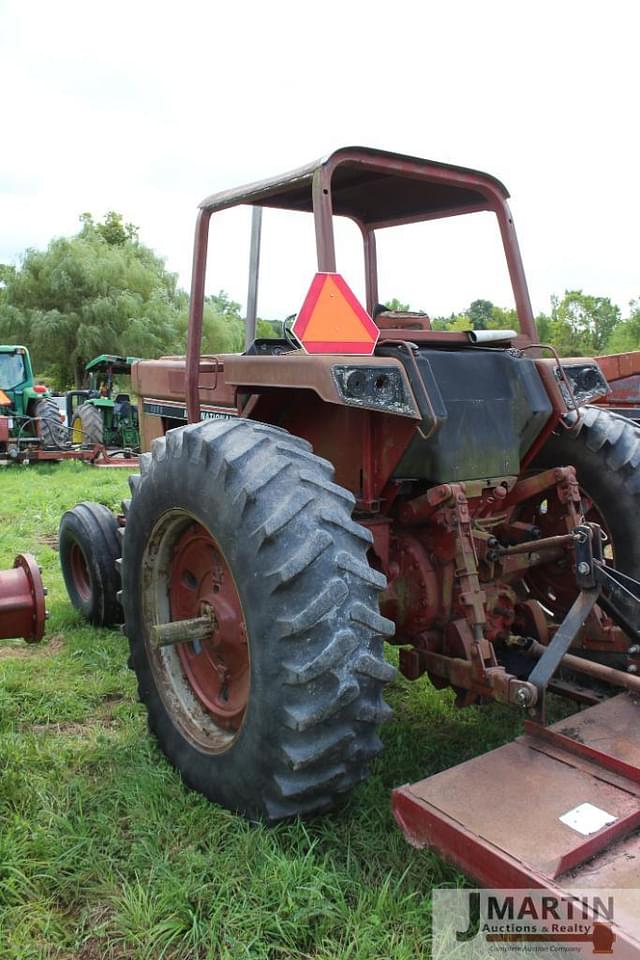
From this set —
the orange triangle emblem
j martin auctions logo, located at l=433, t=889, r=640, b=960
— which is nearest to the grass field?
j martin auctions logo, located at l=433, t=889, r=640, b=960

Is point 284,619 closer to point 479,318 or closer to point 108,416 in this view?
point 479,318

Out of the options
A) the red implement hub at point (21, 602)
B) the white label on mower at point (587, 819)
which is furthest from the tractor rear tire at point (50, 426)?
the white label on mower at point (587, 819)

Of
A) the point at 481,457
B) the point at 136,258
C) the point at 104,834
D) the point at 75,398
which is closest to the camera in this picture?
the point at 104,834

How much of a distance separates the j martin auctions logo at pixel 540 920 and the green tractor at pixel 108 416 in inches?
493

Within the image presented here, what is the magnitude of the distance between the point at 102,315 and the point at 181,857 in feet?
94.7

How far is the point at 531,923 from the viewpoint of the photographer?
200 centimetres

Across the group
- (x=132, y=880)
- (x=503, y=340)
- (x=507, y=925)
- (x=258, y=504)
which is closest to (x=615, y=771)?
(x=507, y=925)

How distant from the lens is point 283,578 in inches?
91.4

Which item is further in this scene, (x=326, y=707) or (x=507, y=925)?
(x=326, y=707)

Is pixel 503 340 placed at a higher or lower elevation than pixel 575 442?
higher

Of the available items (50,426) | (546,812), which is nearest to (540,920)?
(546,812)

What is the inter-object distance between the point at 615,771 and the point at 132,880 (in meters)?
1.47

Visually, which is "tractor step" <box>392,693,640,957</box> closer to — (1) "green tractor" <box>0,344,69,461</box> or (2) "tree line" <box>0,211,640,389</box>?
(1) "green tractor" <box>0,344,69,461</box>

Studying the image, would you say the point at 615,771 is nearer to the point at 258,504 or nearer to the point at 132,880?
the point at 258,504
